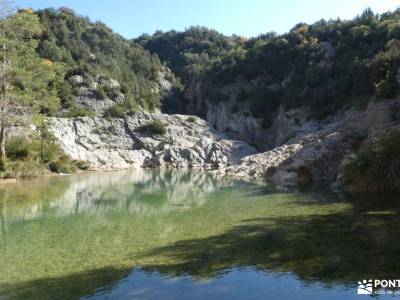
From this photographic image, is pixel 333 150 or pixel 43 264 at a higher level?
pixel 333 150

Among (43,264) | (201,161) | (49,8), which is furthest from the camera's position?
(49,8)

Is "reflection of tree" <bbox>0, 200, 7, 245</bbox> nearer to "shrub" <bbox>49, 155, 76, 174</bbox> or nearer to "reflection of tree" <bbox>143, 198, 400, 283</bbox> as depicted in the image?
"reflection of tree" <bbox>143, 198, 400, 283</bbox>

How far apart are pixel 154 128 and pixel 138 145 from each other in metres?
2.97

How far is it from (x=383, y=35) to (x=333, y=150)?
99.8 ft

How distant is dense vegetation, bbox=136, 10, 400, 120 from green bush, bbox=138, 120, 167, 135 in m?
10.9

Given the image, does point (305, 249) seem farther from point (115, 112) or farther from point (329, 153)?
point (115, 112)

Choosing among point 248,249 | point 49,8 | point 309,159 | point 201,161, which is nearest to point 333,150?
point 309,159

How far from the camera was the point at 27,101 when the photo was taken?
2825 centimetres

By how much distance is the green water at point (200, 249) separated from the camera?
669cm

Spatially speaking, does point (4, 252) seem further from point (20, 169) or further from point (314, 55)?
point (314, 55)

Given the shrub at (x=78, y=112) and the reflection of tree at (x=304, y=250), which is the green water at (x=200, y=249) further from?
the shrub at (x=78, y=112)

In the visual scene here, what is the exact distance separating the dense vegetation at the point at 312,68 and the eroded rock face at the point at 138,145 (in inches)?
305

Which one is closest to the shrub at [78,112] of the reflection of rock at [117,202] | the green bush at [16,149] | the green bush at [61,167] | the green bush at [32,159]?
A: the green bush at [32,159]

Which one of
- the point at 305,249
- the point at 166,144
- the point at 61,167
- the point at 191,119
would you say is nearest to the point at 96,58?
the point at 191,119
